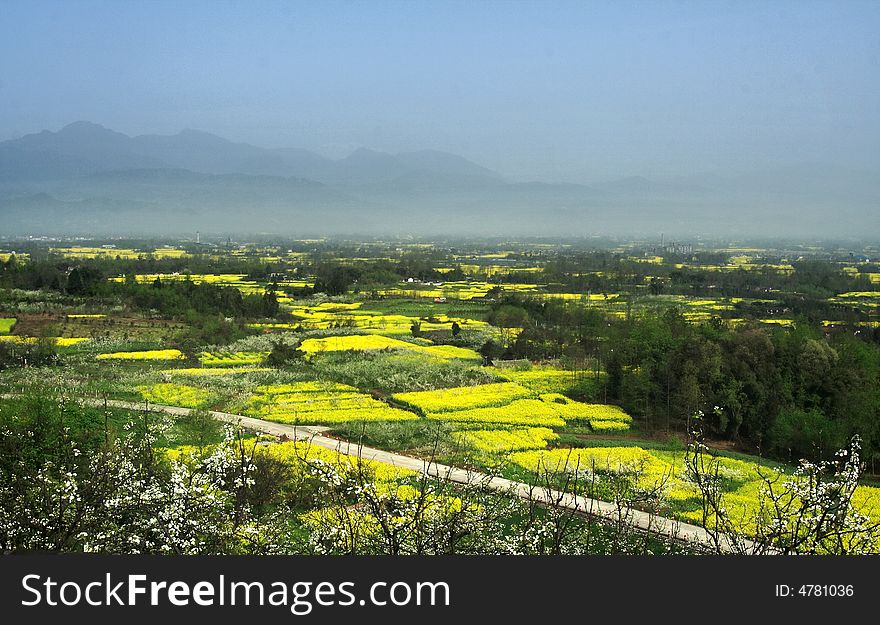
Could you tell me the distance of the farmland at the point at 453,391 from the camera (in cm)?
1512

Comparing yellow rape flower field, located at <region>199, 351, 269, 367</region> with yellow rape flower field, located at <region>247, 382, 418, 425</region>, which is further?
yellow rape flower field, located at <region>199, 351, 269, 367</region>

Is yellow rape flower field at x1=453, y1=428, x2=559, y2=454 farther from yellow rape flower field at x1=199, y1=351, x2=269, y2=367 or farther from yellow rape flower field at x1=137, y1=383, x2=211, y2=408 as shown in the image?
yellow rape flower field at x1=199, y1=351, x2=269, y2=367

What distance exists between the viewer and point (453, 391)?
120 ft

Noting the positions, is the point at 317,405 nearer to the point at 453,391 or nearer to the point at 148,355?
the point at 453,391

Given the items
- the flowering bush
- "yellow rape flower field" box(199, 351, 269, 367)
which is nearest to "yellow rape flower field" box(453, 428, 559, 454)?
"yellow rape flower field" box(199, 351, 269, 367)

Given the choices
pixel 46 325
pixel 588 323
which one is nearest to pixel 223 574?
pixel 588 323

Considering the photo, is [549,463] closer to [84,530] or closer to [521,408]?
[521,408]

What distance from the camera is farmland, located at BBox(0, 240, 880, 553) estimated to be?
15117 mm

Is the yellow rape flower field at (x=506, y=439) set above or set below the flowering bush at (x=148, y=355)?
below

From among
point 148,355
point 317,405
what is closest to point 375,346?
point 148,355

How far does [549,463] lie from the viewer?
23.7 m

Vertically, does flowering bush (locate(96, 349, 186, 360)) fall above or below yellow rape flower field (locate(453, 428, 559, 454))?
above

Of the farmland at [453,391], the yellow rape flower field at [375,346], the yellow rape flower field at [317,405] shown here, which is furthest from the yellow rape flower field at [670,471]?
the yellow rape flower field at [375,346]

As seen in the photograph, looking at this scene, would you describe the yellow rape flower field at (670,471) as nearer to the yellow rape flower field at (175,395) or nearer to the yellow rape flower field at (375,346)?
the yellow rape flower field at (175,395)
